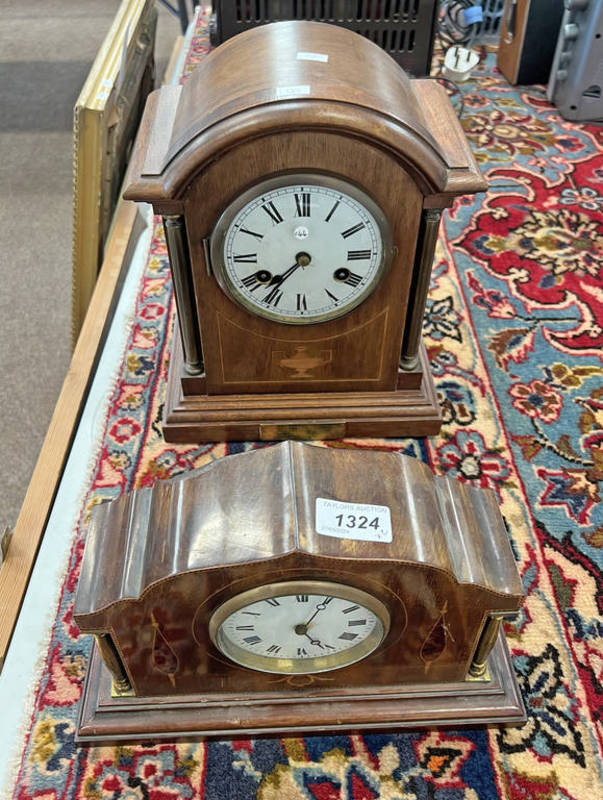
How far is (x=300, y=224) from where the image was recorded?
1.18 meters

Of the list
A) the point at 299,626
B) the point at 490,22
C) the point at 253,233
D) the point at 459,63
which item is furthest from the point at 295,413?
the point at 490,22

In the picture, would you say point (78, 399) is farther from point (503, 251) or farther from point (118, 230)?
point (503, 251)

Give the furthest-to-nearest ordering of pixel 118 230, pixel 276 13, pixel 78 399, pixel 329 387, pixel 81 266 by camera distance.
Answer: pixel 276 13, pixel 118 230, pixel 81 266, pixel 78 399, pixel 329 387

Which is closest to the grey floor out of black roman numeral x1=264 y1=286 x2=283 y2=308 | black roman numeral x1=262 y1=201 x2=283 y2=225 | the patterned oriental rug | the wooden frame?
the wooden frame

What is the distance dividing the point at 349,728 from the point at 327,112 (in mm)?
922

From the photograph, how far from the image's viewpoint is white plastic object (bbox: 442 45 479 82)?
2.46 meters

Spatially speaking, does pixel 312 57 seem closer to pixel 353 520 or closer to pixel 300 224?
pixel 300 224

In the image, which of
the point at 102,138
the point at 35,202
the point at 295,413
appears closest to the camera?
the point at 295,413

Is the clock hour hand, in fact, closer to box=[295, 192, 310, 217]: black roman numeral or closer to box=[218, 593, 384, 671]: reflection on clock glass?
box=[295, 192, 310, 217]: black roman numeral

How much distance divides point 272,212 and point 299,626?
65 centimetres

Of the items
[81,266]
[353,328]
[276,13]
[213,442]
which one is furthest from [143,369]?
[276,13]

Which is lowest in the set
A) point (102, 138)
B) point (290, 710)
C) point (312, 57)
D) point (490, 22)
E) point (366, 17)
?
point (290, 710)

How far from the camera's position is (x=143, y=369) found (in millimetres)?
1658

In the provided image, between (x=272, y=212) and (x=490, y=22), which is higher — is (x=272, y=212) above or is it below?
below
